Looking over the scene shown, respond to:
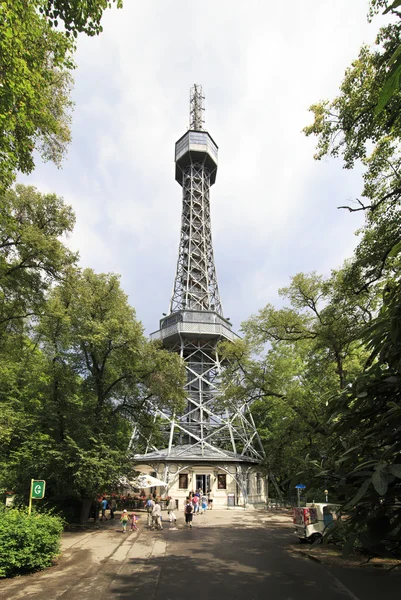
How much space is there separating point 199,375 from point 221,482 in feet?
33.8

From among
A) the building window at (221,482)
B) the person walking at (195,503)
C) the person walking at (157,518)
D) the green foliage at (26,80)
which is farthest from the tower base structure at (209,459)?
the green foliage at (26,80)

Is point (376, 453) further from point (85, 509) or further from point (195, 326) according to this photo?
point (195, 326)

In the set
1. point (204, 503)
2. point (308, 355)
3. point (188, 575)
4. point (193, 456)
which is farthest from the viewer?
point (193, 456)

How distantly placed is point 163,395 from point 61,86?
13.6 m

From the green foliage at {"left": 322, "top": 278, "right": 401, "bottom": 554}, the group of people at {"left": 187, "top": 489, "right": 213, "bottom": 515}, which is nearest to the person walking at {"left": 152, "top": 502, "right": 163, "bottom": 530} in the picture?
the group of people at {"left": 187, "top": 489, "right": 213, "bottom": 515}

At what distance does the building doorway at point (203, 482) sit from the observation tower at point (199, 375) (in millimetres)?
71

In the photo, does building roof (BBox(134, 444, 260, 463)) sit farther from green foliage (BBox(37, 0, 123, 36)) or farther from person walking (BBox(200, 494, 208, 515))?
green foliage (BBox(37, 0, 123, 36))

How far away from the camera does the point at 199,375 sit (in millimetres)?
37812

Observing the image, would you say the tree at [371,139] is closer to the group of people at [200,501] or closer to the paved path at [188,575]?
the paved path at [188,575]

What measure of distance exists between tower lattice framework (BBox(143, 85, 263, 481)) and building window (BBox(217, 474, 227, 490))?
1.58m

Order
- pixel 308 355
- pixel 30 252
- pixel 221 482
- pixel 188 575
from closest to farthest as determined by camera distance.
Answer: pixel 188 575 < pixel 30 252 < pixel 308 355 < pixel 221 482

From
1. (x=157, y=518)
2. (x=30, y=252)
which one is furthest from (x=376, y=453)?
(x=157, y=518)

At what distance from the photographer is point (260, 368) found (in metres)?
18.3

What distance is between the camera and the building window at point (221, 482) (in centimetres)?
3033
